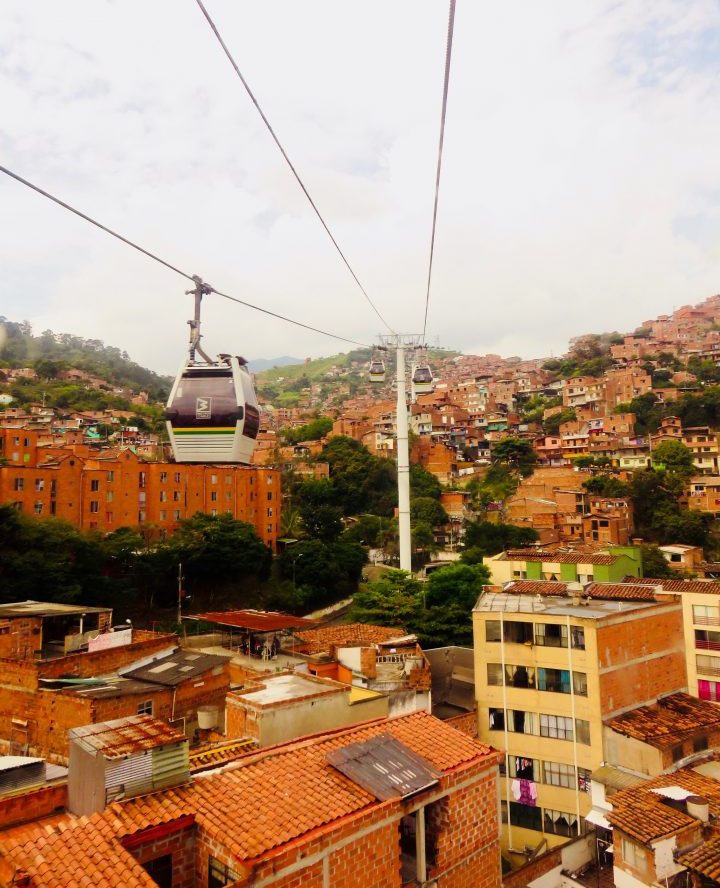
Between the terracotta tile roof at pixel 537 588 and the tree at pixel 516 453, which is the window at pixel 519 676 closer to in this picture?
the terracotta tile roof at pixel 537 588

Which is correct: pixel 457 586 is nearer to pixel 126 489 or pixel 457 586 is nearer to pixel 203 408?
pixel 126 489

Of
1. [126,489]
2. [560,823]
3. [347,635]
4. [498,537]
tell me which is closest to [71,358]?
[126,489]

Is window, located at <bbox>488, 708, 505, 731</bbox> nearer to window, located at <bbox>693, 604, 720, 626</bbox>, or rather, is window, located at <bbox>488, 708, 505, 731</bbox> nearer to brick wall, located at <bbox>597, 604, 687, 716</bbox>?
brick wall, located at <bbox>597, 604, 687, 716</bbox>

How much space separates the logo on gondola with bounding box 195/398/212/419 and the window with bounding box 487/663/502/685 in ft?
29.9

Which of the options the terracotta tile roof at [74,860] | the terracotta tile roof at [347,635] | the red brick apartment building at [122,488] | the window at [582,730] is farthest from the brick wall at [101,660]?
the red brick apartment building at [122,488]

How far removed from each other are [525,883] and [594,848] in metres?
1.46

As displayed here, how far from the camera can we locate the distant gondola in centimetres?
768

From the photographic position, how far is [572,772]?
40.0 feet

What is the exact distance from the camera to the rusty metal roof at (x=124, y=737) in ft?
15.8

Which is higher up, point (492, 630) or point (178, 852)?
point (178, 852)

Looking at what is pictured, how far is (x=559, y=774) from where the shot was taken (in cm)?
1234

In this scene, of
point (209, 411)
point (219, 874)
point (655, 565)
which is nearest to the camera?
point (219, 874)

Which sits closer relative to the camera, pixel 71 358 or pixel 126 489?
pixel 126 489

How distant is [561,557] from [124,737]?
2193 cm
